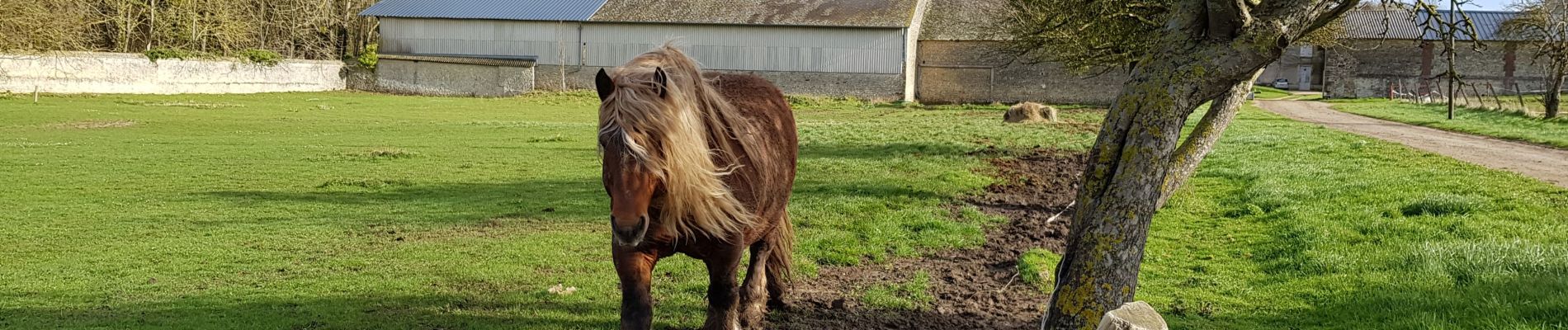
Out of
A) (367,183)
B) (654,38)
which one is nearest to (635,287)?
(367,183)

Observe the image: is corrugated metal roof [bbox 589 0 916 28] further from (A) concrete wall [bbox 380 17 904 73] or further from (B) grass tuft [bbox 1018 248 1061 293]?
(B) grass tuft [bbox 1018 248 1061 293]

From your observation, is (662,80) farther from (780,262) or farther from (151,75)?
(151,75)

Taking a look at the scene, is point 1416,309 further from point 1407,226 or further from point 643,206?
point 643,206

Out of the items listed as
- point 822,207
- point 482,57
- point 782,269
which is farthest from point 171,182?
point 482,57

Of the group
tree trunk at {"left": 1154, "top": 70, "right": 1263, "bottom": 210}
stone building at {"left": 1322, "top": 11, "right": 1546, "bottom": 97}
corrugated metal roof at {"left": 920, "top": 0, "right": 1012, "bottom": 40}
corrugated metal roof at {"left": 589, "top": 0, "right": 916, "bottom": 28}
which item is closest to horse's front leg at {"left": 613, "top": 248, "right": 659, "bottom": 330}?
tree trunk at {"left": 1154, "top": 70, "right": 1263, "bottom": 210}

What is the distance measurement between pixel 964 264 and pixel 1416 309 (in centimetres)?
339

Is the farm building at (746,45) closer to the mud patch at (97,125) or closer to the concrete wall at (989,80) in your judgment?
the concrete wall at (989,80)

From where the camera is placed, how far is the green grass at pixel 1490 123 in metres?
20.8

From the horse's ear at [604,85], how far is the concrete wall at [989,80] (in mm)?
46349

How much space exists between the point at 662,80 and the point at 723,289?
147cm

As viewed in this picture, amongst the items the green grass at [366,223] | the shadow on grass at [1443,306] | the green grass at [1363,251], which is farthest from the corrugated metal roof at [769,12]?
the shadow on grass at [1443,306]

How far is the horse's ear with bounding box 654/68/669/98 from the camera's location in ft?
14.7

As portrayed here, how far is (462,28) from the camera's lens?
5447 cm

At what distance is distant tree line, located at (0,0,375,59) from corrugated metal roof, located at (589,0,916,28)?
1517cm
